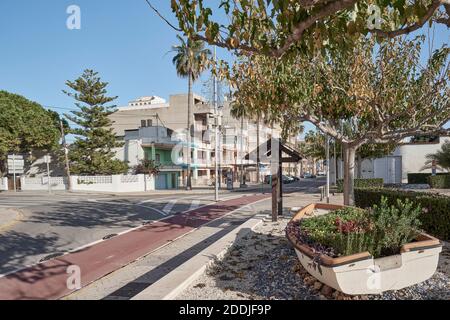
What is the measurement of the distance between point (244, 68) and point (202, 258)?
528cm

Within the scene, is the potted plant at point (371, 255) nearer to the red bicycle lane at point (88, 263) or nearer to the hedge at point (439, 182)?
the red bicycle lane at point (88, 263)

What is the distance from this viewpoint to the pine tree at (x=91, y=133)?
37.0 meters

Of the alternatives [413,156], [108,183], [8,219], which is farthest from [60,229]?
[413,156]

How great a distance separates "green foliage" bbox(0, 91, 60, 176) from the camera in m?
35.7

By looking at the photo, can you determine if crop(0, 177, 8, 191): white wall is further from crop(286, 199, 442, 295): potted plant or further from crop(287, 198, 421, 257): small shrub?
crop(286, 199, 442, 295): potted plant

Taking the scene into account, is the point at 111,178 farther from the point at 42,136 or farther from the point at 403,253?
the point at 403,253

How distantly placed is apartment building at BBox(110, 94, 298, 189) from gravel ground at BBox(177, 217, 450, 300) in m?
31.2

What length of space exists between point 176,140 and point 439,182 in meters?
29.7

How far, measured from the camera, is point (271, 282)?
18.0ft

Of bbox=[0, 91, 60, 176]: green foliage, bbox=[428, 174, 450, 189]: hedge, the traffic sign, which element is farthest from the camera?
bbox=[0, 91, 60, 176]: green foliage

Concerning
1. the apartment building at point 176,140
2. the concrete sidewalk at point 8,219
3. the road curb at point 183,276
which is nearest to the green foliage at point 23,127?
the apartment building at point 176,140

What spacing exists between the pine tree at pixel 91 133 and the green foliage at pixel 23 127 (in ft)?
12.7

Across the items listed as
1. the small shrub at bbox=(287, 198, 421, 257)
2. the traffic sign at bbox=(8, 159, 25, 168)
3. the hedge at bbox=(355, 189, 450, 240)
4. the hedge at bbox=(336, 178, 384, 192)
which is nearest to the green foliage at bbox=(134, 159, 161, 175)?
the traffic sign at bbox=(8, 159, 25, 168)

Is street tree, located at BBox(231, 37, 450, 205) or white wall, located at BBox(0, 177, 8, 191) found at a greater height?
street tree, located at BBox(231, 37, 450, 205)
